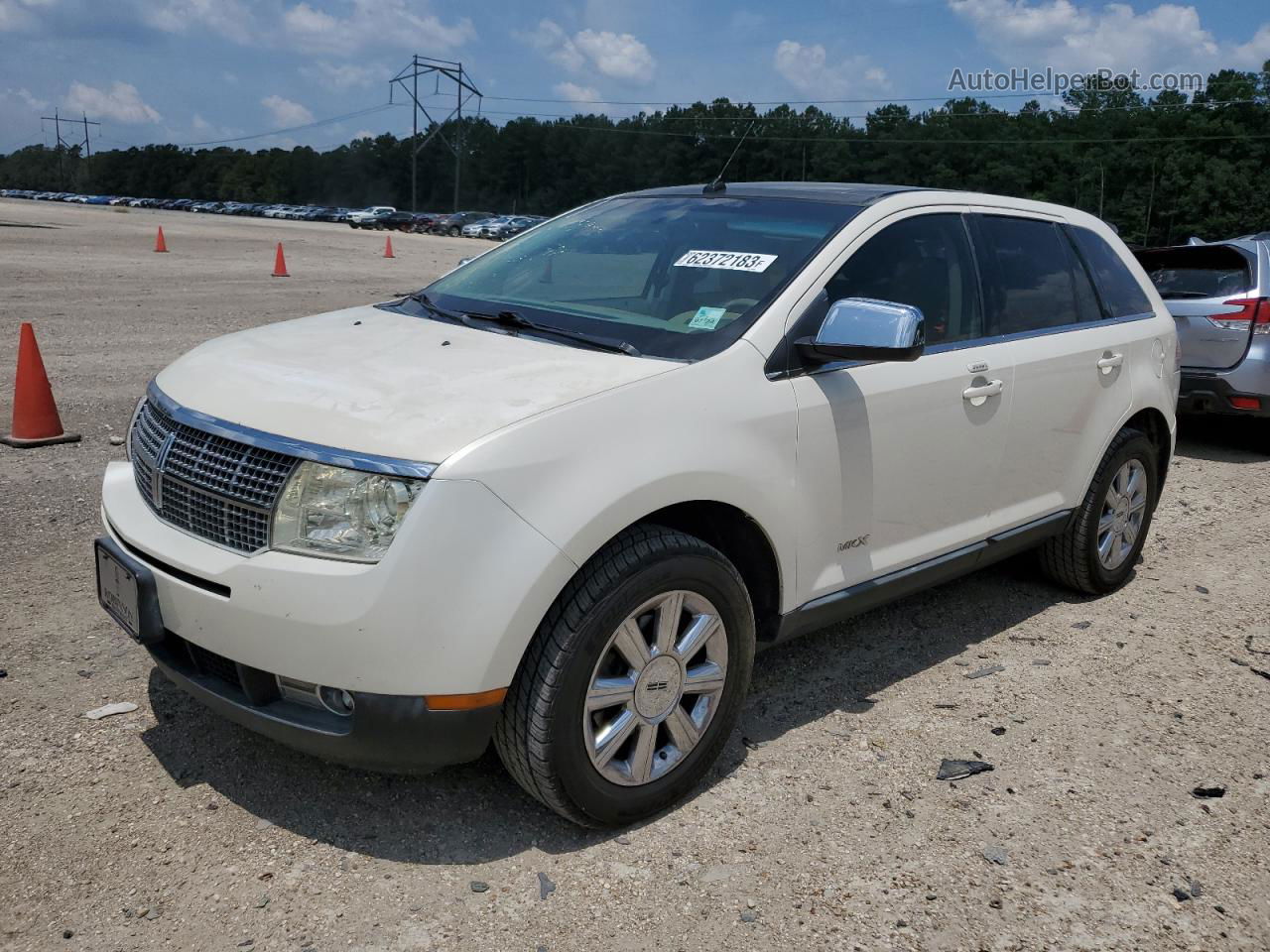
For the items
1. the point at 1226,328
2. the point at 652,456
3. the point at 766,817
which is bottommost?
the point at 766,817

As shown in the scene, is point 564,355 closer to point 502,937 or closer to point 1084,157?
point 502,937

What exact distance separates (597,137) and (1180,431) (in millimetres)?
125360

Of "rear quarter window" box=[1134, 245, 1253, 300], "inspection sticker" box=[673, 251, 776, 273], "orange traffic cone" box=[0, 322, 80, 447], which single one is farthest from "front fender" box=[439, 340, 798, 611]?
"rear quarter window" box=[1134, 245, 1253, 300]

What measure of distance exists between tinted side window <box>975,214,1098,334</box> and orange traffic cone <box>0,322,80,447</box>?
5625mm

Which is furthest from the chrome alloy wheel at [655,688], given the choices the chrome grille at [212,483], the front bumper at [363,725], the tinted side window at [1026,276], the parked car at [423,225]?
the parked car at [423,225]

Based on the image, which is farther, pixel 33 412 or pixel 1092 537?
pixel 33 412

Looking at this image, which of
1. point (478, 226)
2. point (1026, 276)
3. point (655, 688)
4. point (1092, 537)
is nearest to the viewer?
point (655, 688)

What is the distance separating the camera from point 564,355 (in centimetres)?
336

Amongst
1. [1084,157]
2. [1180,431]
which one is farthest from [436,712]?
[1084,157]

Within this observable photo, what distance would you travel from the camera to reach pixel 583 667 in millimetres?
2918

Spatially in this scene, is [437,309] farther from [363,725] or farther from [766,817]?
[766,817]

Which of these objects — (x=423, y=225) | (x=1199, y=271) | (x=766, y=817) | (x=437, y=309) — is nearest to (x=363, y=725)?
(x=766, y=817)

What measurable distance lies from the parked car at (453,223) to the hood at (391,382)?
66.1 m

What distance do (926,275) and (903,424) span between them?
64 centimetres
